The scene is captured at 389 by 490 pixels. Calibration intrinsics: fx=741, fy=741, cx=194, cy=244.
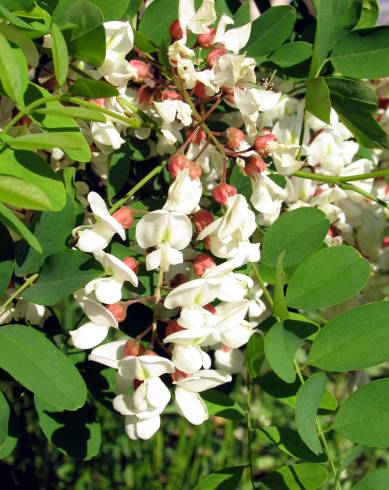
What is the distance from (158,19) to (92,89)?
0.61 feet

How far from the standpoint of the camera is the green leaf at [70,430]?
2.20 ft

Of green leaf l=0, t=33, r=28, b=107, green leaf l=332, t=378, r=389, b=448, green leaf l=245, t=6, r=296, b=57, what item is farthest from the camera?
green leaf l=245, t=6, r=296, b=57

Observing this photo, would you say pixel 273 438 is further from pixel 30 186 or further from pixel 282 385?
Answer: pixel 30 186

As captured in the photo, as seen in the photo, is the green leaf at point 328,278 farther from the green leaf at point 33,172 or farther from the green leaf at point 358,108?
→ the green leaf at point 33,172

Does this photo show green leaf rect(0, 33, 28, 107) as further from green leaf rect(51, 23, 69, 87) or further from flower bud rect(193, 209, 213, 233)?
flower bud rect(193, 209, 213, 233)

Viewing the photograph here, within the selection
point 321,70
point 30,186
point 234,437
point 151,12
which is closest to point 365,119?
point 321,70

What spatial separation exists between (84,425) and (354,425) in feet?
0.80

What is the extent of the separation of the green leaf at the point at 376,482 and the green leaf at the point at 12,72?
399 mm

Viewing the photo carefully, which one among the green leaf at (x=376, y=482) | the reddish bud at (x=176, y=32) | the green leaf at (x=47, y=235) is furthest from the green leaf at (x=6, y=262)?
the green leaf at (x=376, y=482)

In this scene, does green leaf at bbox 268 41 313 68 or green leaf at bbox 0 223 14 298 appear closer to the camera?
green leaf at bbox 0 223 14 298

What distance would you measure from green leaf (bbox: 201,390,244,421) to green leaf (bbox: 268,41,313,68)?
335 mm

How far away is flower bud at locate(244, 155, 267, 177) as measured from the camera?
0.61 meters

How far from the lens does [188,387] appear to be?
1.88ft

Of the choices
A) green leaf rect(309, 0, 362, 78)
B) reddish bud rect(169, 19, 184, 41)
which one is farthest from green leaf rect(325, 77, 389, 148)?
reddish bud rect(169, 19, 184, 41)
